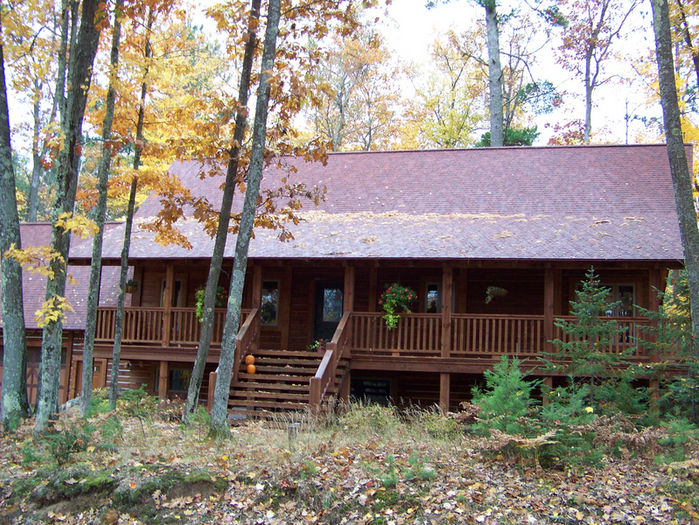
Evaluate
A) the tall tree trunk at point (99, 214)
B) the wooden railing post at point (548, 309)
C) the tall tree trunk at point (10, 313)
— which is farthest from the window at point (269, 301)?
the tall tree trunk at point (10, 313)

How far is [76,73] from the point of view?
1138 centimetres

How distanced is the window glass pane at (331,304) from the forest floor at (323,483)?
8880 mm

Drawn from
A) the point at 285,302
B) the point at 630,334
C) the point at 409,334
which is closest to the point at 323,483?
the point at 409,334

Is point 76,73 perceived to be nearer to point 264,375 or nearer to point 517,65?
point 264,375

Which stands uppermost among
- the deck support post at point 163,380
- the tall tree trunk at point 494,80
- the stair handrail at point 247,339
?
the tall tree trunk at point 494,80

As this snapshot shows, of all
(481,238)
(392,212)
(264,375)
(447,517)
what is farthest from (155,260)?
(447,517)

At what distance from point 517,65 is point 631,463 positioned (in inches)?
1124

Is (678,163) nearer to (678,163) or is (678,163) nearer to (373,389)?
(678,163)

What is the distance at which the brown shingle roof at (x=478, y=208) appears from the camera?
15.9 meters

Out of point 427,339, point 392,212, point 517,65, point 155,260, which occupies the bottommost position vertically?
point 427,339

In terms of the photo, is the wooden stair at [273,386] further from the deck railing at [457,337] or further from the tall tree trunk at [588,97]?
the tall tree trunk at [588,97]

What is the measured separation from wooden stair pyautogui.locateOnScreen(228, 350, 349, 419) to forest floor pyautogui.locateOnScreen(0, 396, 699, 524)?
385cm

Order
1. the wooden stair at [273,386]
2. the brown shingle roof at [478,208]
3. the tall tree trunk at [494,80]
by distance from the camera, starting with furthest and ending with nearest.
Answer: the tall tree trunk at [494,80], the brown shingle roof at [478,208], the wooden stair at [273,386]

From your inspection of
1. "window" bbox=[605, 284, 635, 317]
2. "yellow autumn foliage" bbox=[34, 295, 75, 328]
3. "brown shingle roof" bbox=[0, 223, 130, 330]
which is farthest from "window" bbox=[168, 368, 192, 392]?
"window" bbox=[605, 284, 635, 317]
